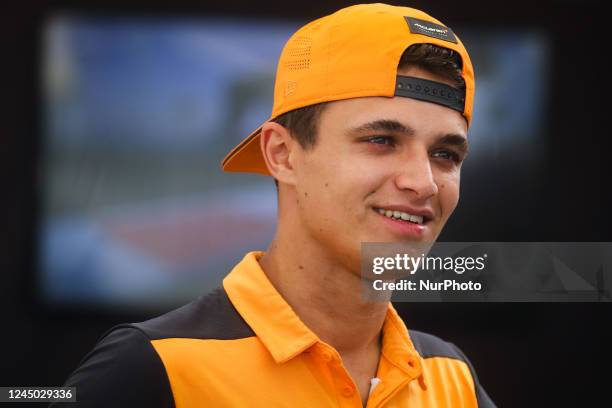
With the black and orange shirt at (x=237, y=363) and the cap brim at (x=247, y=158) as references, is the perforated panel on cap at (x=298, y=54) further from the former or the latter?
the black and orange shirt at (x=237, y=363)

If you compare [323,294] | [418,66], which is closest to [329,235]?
[323,294]

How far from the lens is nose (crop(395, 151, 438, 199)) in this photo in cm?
212

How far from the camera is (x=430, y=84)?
7.27 feet

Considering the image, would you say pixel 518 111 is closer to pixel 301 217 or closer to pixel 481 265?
pixel 481 265

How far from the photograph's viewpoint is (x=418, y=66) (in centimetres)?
223

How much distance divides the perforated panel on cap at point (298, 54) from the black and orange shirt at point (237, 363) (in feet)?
1.81

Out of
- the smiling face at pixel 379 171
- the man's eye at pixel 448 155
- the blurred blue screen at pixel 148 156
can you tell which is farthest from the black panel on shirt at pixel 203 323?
the blurred blue screen at pixel 148 156

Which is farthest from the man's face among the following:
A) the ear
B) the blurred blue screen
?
the blurred blue screen

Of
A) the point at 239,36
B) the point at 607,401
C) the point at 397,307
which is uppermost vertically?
the point at 239,36

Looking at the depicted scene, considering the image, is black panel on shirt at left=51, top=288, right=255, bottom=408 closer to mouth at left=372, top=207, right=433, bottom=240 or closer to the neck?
the neck

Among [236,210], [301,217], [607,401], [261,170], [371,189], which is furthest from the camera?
[607,401]

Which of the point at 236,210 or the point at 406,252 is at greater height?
the point at 236,210

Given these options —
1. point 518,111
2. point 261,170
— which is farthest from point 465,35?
point 261,170

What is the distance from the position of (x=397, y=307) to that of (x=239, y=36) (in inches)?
72.9
